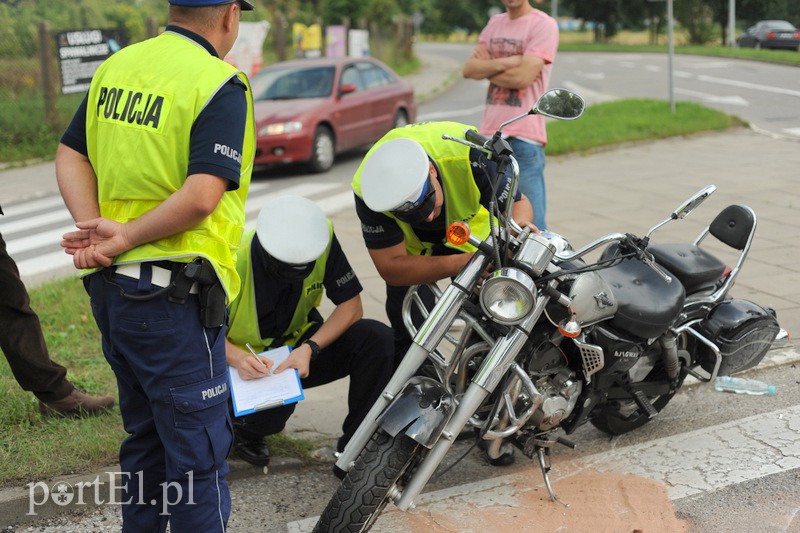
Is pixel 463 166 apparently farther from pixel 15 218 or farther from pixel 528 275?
pixel 15 218

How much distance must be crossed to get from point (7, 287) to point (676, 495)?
2.90 metres

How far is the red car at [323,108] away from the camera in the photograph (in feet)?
37.7

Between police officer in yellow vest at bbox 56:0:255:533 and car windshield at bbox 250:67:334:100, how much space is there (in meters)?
9.76

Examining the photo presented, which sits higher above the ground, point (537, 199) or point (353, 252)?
point (537, 199)

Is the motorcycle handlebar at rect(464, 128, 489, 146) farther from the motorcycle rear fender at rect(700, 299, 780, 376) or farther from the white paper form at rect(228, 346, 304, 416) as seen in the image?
the motorcycle rear fender at rect(700, 299, 780, 376)

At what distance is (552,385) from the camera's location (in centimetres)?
343

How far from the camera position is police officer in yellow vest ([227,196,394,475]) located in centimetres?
357

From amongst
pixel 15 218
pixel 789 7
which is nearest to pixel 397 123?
pixel 15 218

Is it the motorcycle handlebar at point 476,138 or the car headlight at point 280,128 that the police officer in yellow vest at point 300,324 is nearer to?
the motorcycle handlebar at point 476,138

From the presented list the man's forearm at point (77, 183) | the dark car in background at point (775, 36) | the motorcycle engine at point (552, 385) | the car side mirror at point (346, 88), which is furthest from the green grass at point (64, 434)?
the dark car in background at point (775, 36)

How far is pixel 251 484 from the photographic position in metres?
3.86

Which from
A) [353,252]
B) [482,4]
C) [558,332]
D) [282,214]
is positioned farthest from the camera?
[482,4]

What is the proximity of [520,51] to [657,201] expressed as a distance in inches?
144

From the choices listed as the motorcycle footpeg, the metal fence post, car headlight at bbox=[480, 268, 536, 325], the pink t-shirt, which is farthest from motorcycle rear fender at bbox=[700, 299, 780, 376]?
the metal fence post
